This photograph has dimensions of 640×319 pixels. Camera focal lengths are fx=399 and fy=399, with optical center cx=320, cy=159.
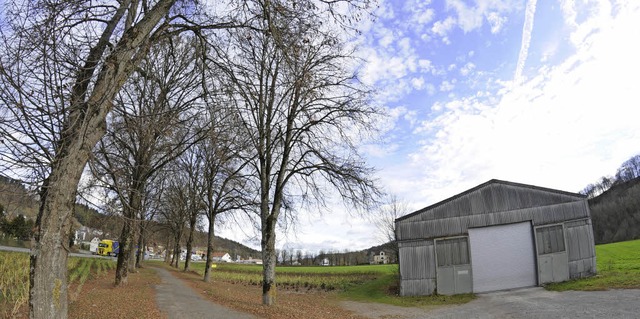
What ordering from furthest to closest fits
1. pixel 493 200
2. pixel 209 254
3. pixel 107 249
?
1. pixel 107 249
2. pixel 209 254
3. pixel 493 200

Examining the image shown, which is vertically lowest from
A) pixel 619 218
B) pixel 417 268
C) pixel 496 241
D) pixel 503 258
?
pixel 417 268

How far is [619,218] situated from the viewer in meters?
83.6

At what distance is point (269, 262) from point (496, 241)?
1409 centimetres

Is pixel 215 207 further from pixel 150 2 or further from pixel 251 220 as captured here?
pixel 150 2

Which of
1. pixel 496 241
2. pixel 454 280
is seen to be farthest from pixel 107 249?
pixel 496 241

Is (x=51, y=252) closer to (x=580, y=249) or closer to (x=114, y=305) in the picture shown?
(x=114, y=305)

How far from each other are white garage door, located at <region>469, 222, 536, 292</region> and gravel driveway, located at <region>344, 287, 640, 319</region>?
Answer: 153 cm

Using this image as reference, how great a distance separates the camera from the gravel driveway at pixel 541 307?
1376 centimetres

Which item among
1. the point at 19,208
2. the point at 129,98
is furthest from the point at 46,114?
the point at 129,98

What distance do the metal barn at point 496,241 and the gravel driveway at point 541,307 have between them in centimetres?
186

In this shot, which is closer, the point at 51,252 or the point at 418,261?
the point at 51,252

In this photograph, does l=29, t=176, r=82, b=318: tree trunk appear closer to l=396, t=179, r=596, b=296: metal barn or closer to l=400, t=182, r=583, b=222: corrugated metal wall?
l=396, t=179, r=596, b=296: metal barn

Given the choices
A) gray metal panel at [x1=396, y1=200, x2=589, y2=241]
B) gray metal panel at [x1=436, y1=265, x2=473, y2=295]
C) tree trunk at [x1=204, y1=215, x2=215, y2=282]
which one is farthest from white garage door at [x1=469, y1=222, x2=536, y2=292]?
tree trunk at [x1=204, y1=215, x2=215, y2=282]

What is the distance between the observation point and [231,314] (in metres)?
12.8
